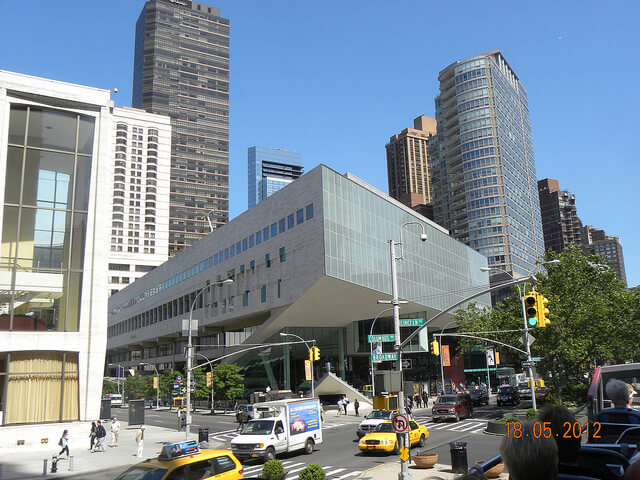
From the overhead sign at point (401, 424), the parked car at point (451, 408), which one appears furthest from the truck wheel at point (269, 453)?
the parked car at point (451, 408)

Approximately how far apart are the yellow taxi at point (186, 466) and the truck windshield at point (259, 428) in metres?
10.6

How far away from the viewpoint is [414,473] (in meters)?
19.2

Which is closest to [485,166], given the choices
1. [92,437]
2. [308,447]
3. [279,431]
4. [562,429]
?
[308,447]

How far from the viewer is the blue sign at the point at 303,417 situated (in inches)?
1010

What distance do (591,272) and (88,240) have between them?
38.6m

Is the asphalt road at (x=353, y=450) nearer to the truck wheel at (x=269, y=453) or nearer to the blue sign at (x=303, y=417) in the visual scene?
the truck wheel at (x=269, y=453)

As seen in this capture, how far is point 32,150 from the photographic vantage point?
33.7 m

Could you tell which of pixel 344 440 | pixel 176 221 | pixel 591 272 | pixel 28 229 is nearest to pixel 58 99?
pixel 28 229

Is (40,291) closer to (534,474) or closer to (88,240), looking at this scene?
(88,240)

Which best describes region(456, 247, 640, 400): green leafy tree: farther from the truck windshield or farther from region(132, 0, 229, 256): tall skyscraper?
region(132, 0, 229, 256): tall skyscraper

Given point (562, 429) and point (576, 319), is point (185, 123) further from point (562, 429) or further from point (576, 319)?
point (562, 429)

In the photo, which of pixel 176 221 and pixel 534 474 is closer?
pixel 534 474

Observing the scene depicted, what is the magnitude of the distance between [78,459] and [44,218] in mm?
14951

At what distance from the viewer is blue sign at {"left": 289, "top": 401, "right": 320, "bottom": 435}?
25.7 m
